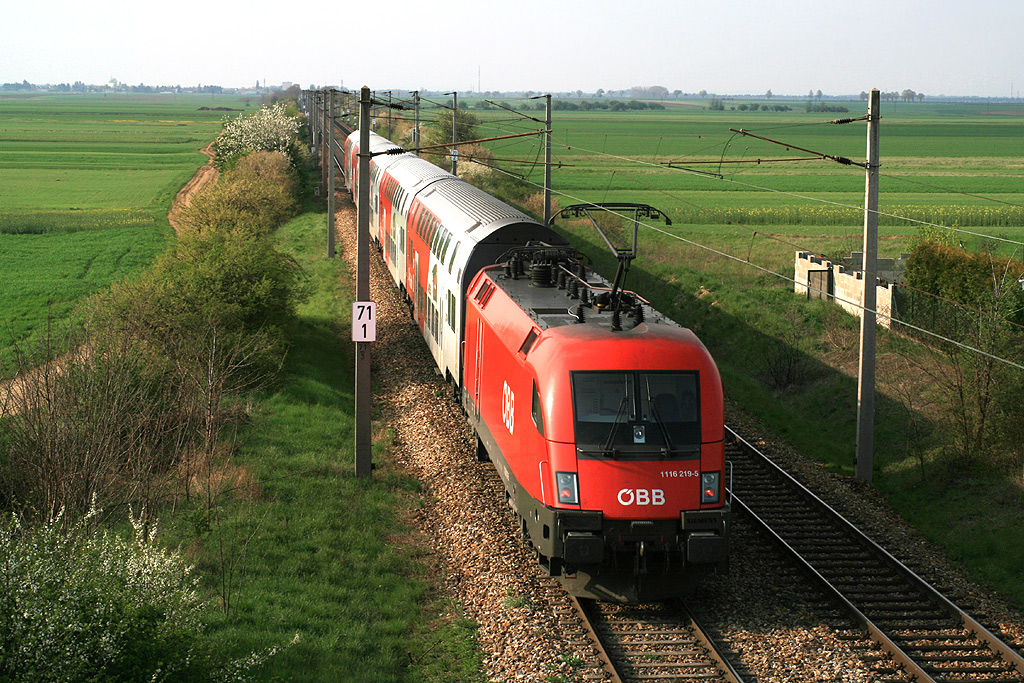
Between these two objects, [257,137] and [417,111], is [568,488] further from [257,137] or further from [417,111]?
[257,137]

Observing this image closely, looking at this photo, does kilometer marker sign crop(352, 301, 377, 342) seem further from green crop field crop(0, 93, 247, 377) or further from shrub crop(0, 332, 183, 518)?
green crop field crop(0, 93, 247, 377)

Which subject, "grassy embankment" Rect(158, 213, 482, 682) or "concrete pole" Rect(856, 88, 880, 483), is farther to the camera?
"concrete pole" Rect(856, 88, 880, 483)

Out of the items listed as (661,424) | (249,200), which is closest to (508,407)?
(661,424)

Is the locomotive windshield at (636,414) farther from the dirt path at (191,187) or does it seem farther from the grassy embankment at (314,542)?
the dirt path at (191,187)

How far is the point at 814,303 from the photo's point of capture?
30.6m

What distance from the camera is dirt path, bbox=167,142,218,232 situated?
59150 millimetres

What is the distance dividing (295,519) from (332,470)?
2.58 metres

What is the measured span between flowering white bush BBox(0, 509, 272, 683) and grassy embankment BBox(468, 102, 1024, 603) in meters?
10.1

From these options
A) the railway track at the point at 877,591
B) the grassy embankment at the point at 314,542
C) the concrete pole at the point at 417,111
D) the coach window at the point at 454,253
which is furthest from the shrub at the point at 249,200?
the railway track at the point at 877,591

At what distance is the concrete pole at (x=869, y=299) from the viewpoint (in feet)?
54.7

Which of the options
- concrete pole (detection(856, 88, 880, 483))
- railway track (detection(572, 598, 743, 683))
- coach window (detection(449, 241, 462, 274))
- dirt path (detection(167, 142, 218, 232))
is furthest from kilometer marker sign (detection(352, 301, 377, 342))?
dirt path (detection(167, 142, 218, 232))

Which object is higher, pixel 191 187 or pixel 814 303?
pixel 191 187

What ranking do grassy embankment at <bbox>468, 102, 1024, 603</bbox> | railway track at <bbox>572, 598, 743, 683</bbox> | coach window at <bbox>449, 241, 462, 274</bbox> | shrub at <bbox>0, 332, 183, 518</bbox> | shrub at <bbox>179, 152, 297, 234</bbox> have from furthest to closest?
shrub at <bbox>179, 152, 297, 234</bbox> → coach window at <bbox>449, 241, 462, 274</bbox> → grassy embankment at <bbox>468, 102, 1024, 603</bbox> → shrub at <bbox>0, 332, 183, 518</bbox> → railway track at <bbox>572, 598, 743, 683</bbox>

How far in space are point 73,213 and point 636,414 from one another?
5751 cm
